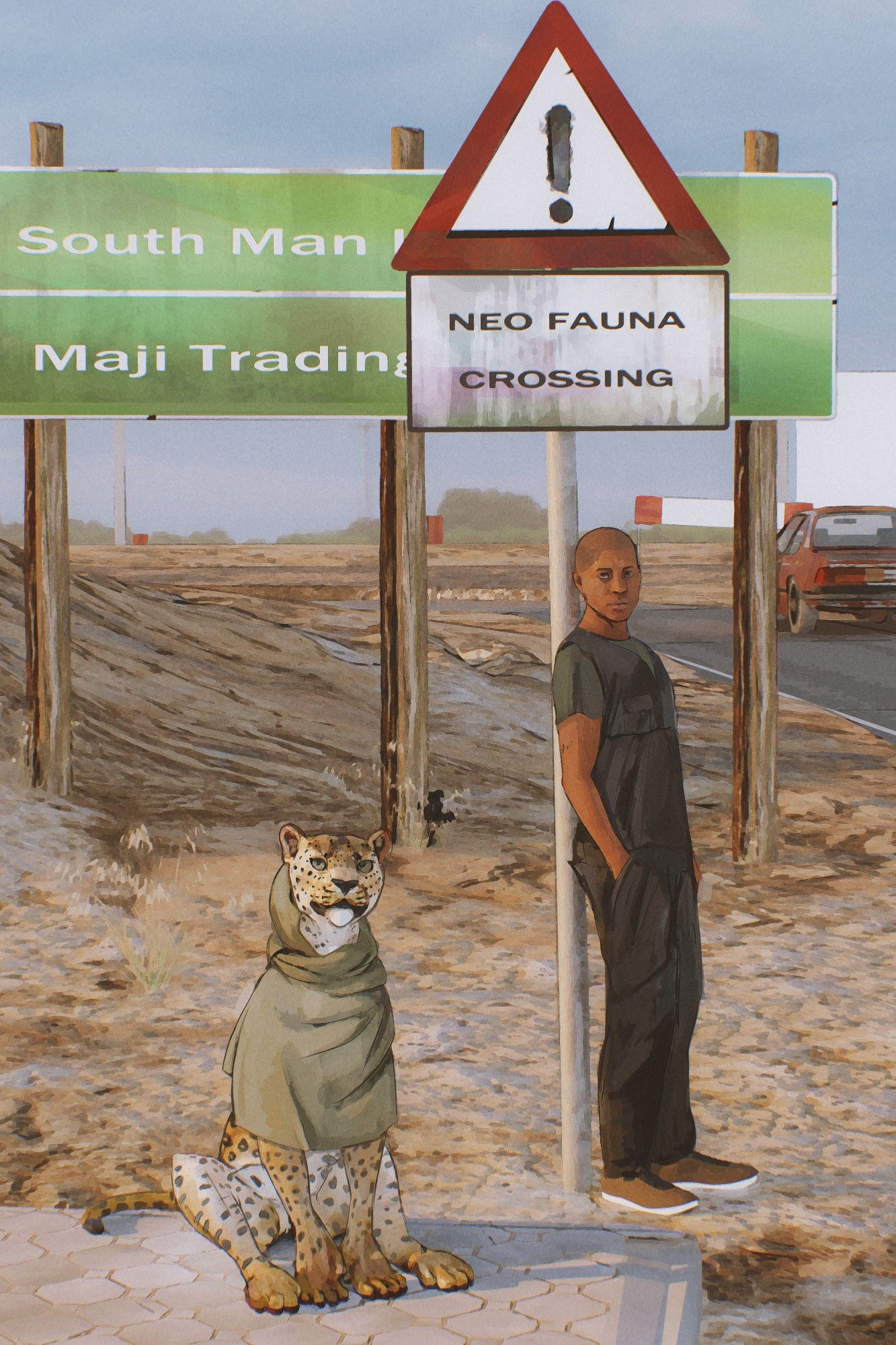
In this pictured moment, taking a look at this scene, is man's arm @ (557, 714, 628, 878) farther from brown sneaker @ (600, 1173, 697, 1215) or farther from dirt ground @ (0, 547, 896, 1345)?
brown sneaker @ (600, 1173, 697, 1215)

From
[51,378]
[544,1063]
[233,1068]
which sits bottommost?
[544,1063]

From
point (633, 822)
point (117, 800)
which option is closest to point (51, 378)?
point (117, 800)

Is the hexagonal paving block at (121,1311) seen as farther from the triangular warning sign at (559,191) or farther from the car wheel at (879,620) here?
the car wheel at (879,620)

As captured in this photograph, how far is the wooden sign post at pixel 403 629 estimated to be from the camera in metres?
9.18

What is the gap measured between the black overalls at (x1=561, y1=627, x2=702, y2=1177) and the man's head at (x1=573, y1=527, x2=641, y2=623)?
0.30 feet

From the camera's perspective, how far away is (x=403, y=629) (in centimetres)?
923

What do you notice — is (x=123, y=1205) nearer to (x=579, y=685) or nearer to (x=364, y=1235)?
(x=364, y=1235)

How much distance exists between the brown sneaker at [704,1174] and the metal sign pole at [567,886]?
1.04 feet

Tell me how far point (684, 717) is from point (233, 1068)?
37.2ft

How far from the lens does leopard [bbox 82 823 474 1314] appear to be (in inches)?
151

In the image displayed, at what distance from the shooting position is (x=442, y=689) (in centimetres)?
1481

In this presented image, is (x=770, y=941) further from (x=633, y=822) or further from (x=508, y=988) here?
(x=633, y=822)

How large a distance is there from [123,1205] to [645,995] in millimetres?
1514

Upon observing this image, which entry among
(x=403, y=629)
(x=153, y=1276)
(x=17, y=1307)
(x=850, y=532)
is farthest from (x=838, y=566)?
(x=17, y=1307)
